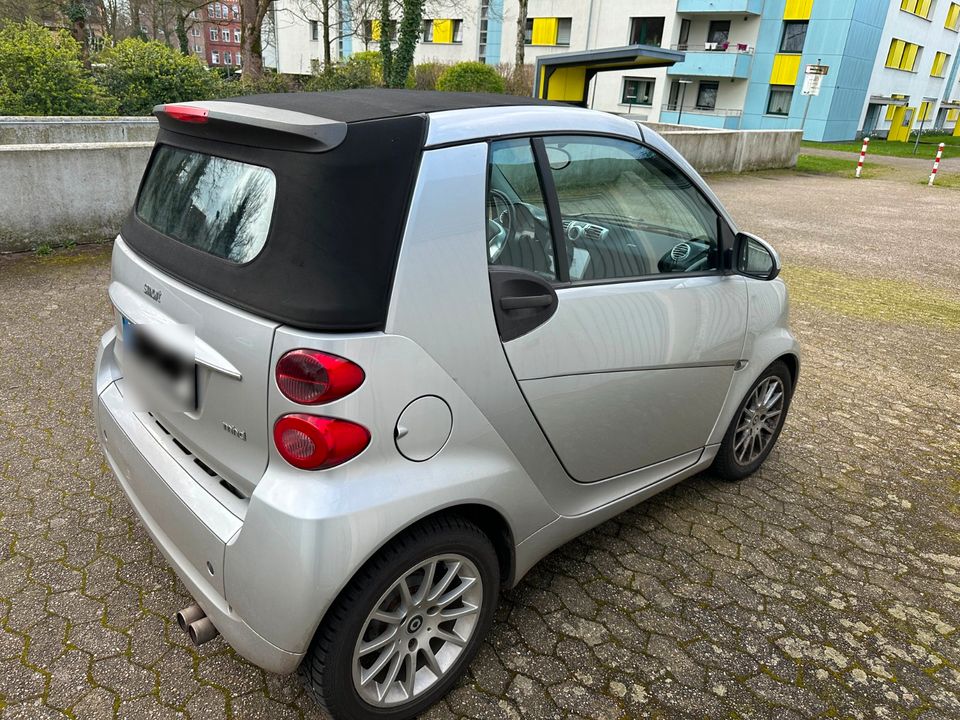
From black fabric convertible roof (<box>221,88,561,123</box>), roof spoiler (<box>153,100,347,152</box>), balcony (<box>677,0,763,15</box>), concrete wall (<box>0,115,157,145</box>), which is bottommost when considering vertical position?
concrete wall (<box>0,115,157,145</box>)

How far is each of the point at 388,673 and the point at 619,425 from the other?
3.82ft

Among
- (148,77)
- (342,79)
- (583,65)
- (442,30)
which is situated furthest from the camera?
(442,30)

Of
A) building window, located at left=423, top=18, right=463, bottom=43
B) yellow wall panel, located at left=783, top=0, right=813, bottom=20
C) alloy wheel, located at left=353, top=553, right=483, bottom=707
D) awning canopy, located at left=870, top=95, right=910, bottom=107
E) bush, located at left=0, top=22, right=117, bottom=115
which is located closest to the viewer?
alloy wheel, located at left=353, top=553, right=483, bottom=707

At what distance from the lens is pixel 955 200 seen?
16.0 metres

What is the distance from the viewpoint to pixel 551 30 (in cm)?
4181

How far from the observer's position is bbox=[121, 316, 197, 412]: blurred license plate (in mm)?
2006

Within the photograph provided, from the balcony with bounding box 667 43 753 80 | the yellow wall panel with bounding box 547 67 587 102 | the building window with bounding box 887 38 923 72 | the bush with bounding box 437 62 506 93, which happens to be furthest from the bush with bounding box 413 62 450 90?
the yellow wall panel with bounding box 547 67 587 102

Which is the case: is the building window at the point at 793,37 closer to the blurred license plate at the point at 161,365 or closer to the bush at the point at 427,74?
the bush at the point at 427,74

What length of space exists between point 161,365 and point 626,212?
5.80 feet

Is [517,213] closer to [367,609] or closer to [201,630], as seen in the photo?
[367,609]

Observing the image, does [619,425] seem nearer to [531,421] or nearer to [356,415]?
[531,421]

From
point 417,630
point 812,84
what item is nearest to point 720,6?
point 812,84

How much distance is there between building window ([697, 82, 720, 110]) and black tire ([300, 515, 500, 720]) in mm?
42706

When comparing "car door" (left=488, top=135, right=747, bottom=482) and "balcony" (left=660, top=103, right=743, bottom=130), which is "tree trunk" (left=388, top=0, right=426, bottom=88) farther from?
"car door" (left=488, top=135, right=747, bottom=482)
